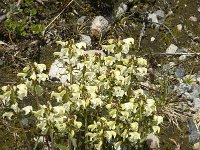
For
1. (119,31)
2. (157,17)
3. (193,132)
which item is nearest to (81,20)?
(119,31)

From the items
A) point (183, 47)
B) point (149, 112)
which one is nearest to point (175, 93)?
point (183, 47)

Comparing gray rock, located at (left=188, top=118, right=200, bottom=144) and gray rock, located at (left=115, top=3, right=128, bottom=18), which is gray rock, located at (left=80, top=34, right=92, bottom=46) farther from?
gray rock, located at (left=188, top=118, right=200, bottom=144)

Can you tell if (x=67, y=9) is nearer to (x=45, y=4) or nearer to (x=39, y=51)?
(x=45, y=4)

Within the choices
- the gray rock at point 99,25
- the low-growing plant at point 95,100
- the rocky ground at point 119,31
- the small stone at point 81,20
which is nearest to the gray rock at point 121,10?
the rocky ground at point 119,31

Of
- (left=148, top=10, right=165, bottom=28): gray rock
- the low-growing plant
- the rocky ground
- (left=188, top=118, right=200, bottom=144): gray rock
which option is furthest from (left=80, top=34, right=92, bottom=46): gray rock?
the low-growing plant

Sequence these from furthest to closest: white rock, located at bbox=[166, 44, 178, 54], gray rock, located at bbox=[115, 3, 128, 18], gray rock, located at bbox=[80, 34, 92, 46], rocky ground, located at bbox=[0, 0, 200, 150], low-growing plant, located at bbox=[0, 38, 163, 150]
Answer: gray rock, located at bbox=[115, 3, 128, 18]
white rock, located at bbox=[166, 44, 178, 54]
gray rock, located at bbox=[80, 34, 92, 46]
rocky ground, located at bbox=[0, 0, 200, 150]
low-growing plant, located at bbox=[0, 38, 163, 150]

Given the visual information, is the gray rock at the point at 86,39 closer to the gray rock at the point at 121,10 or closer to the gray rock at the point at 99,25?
the gray rock at the point at 99,25
